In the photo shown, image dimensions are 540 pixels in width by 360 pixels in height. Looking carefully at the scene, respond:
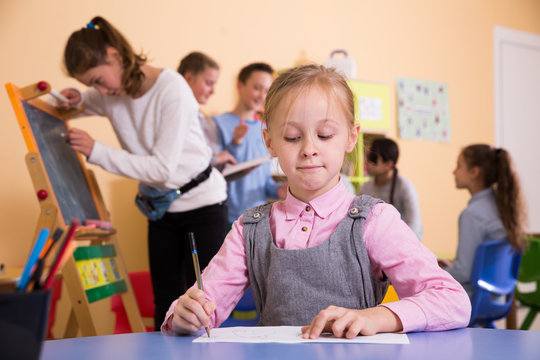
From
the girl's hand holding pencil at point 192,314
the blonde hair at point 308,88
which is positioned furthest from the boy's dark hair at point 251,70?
the girl's hand holding pencil at point 192,314

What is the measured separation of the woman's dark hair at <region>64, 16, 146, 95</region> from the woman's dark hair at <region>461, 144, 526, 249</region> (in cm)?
154

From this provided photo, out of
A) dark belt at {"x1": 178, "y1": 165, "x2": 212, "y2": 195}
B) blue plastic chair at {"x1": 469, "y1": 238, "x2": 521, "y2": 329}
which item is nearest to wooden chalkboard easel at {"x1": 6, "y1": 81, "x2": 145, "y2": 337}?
dark belt at {"x1": 178, "y1": 165, "x2": 212, "y2": 195}

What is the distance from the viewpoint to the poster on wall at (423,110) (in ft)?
12.3

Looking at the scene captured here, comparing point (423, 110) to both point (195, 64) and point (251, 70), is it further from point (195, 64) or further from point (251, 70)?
point (195, 64)

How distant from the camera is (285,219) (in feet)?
3.01

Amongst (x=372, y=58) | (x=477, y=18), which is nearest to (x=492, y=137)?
(x=477, y=18)

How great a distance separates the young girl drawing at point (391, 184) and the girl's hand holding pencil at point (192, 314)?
2.09 m

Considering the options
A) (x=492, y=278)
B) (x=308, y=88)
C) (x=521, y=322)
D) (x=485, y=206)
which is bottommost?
(x=521, y=322)

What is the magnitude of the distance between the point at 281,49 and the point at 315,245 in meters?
2.49

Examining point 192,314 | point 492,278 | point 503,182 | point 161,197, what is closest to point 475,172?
point 503,182

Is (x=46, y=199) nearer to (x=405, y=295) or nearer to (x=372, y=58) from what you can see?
(x=405, y=295)

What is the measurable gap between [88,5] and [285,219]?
2.08 m

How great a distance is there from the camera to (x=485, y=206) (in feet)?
7.51

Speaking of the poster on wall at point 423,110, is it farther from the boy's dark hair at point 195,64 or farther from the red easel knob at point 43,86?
the red easel knob at point 43,86
